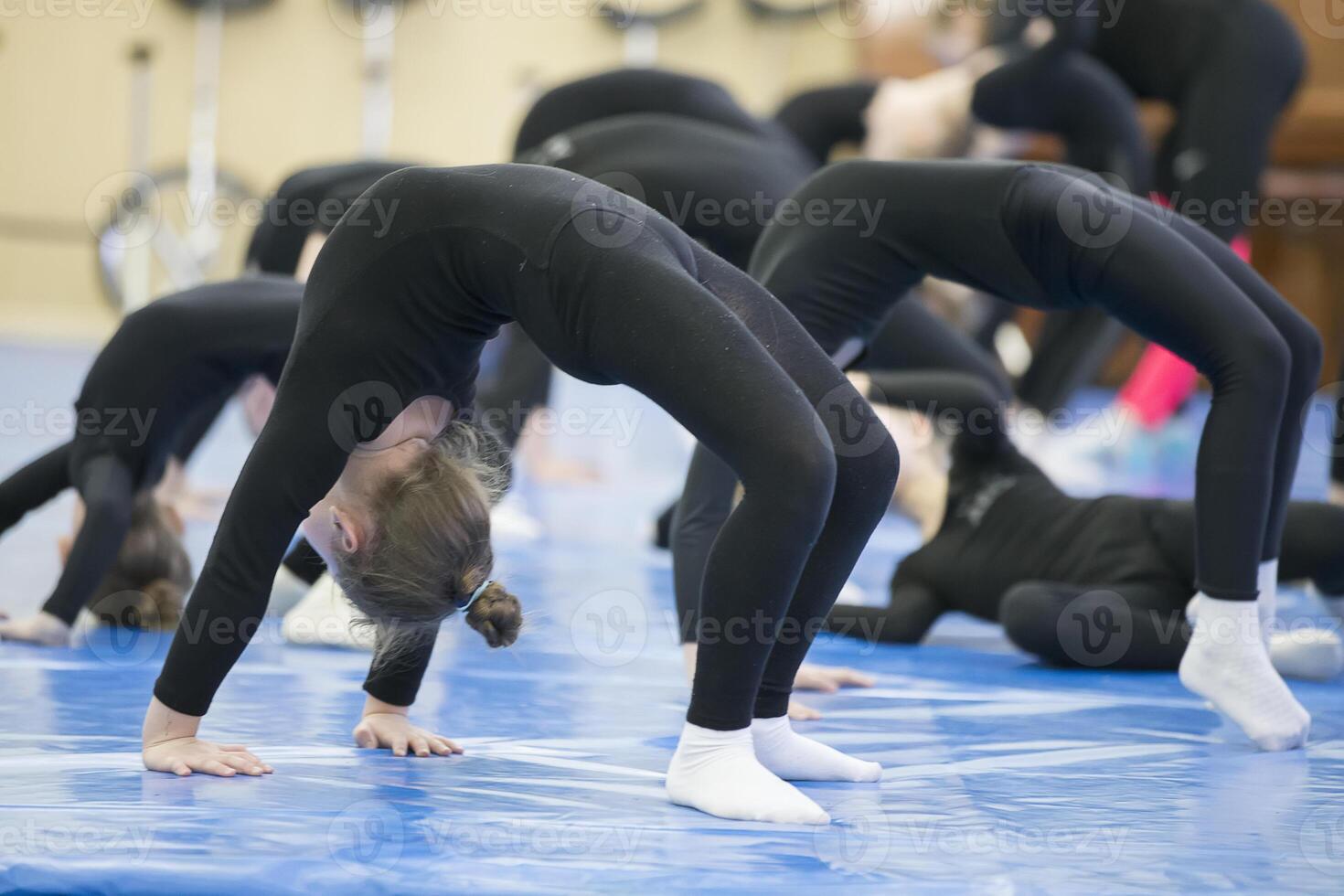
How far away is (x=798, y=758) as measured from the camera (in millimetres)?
1471

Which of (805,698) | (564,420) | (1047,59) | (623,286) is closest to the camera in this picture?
(623,286)

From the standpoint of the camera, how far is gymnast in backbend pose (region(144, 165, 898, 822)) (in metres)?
1.31

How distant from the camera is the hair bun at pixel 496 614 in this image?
1.46 meters

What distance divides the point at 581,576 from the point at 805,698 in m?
0.85

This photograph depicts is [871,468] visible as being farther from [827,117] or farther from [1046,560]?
[827,117]

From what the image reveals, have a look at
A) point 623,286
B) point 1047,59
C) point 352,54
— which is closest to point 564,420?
point 1047,59

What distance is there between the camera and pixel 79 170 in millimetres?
7445

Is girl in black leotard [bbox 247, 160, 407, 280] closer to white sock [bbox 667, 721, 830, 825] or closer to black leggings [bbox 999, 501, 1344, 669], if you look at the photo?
black leggings [bbox 999, 501, 1344, 669]

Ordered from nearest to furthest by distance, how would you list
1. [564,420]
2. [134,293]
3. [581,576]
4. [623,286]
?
[623,286] → [581,576] → [564,420] → [134,293]

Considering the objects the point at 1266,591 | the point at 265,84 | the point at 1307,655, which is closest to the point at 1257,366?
the point at 1266,591

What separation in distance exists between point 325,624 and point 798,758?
2.91 feet

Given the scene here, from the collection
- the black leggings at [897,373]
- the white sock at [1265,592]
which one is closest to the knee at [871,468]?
the black leggings at [897,373]

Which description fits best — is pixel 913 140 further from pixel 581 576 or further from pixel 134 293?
pixel 134 293

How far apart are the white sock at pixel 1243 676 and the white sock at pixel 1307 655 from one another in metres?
0.38
